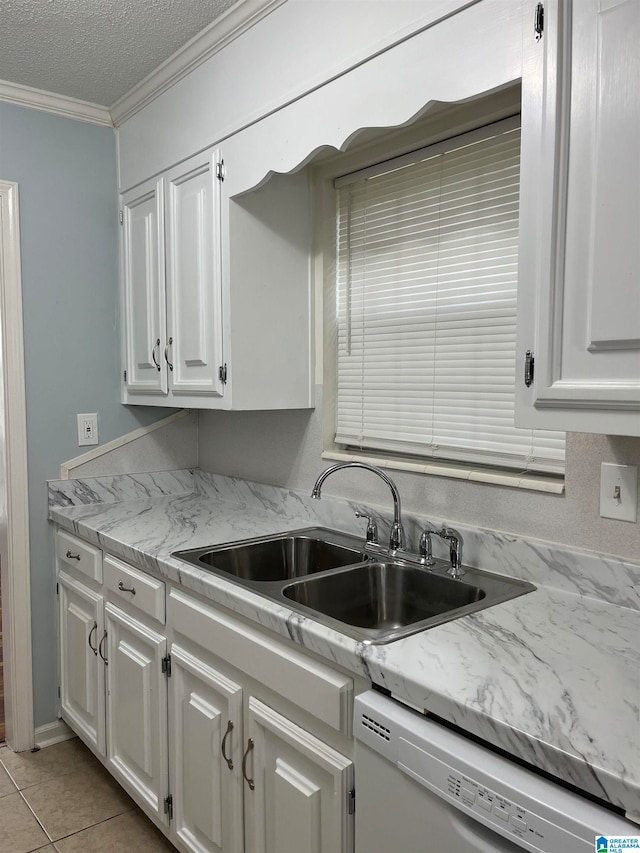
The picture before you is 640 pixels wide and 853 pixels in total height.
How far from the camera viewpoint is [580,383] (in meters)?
1.11

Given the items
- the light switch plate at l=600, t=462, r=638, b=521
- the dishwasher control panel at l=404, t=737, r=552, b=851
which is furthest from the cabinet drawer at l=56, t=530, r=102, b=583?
the light switch plate at l=600, t=462, r=638, b=521

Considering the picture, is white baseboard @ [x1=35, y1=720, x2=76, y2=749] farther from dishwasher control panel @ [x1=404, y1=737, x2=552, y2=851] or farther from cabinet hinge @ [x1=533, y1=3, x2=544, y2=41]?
cabinet hinge @ [x1=533, y1=3, x2=544, y2=41]

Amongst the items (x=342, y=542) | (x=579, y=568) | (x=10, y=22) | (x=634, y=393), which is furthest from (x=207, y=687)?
(x=10, y=22)

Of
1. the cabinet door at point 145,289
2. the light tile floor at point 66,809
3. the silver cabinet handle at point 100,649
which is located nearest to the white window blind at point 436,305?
the cabinet door at point 145,289

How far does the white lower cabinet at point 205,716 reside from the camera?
51.6 inches

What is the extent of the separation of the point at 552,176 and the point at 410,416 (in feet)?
3.22

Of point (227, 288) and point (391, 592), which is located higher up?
point (227, 288)

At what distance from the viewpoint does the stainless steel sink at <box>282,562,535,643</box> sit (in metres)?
1.58

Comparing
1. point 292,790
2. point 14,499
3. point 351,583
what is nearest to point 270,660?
point 292,790

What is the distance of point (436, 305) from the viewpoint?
1.90 m

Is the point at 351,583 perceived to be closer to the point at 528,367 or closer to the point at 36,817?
the point at 528,367

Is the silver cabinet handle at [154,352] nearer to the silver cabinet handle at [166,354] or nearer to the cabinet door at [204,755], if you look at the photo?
the silver cabinet handle at [166,354]

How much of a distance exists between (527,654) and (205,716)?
902mm

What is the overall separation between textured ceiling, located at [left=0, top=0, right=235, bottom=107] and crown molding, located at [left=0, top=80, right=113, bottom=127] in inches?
1.1
